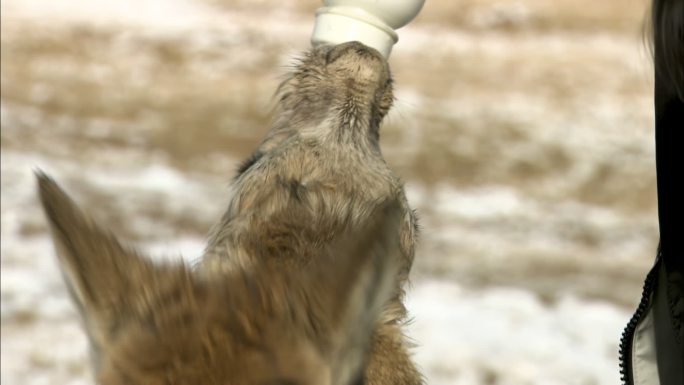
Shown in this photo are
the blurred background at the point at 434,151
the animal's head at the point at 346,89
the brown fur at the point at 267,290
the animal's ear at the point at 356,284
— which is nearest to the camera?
the animal's ear at the point at 356,284

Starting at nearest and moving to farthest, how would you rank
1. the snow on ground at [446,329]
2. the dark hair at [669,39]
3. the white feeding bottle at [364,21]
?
the dark hair at [669,39] → the white feeding bottle at [364,21] → the snow on ground at [446,329]

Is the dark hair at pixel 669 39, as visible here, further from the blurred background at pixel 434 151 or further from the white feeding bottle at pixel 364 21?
the blurred background at pixel 434 151

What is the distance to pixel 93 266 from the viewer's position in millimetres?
1918

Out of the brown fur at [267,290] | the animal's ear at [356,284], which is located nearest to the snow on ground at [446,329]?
the brown fur at [267,290]

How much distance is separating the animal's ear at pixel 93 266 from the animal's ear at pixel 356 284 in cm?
45

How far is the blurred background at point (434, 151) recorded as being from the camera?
272 inches

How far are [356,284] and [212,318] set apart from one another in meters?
0.39

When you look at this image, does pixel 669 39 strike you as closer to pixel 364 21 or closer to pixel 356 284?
pixel 356 284

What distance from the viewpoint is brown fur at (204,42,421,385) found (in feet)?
7.49

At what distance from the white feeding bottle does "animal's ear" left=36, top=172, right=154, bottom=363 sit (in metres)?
1.20

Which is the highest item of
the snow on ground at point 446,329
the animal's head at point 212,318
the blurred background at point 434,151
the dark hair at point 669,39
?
the blurred background at point 434,151

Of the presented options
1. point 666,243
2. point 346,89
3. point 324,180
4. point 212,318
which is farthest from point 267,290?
point 666,243

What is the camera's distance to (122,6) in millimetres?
13711

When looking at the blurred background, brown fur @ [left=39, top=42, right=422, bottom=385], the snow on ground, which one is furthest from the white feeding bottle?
the snow on ground
